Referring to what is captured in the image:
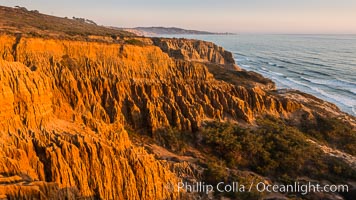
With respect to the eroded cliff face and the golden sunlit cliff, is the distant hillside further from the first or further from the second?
the golden sunlit cliff

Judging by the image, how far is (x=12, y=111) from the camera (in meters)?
16.2

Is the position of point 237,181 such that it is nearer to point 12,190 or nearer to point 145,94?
point 145,94

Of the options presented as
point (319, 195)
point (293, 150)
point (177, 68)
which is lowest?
point (319, 195)

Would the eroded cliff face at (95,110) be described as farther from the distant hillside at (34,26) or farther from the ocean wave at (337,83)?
the ocean wave at (337,83)

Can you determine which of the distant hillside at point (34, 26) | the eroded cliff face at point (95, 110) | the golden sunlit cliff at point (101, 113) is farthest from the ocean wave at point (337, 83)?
the distant hillside at point (34, 26)

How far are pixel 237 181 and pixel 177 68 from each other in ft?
56.8

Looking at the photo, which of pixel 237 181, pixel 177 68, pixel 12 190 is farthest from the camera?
pixel 177 68

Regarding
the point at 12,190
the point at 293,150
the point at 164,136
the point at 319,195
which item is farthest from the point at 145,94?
the point at 12,190

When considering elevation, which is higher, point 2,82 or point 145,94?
point 2,82

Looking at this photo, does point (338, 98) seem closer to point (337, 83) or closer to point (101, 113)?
point (337, 83)

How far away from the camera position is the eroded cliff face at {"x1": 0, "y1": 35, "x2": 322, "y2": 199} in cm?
1485

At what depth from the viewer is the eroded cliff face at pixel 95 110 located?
14.9 metres

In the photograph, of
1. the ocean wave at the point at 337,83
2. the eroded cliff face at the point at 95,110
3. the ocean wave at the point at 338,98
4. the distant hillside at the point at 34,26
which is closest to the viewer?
the eroded cliff face at the point at 95,110

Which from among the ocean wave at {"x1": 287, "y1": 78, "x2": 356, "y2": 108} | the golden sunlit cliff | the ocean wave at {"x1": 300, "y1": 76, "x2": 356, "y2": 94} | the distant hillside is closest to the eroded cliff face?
the golden sunlit cliff
